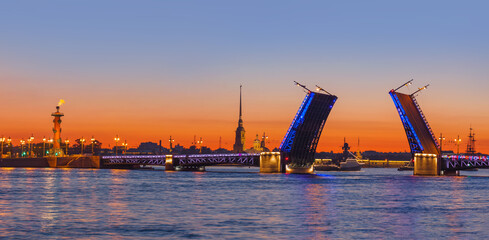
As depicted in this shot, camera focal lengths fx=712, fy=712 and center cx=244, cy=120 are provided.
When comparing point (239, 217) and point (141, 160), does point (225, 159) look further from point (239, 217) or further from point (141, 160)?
point (239, 217)

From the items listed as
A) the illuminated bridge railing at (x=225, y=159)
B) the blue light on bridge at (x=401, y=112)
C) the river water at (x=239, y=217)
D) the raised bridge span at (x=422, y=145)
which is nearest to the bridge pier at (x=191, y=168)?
the illuminated bridge railing at (x=225, y=159)

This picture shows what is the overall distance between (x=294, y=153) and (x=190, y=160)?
3022 cm

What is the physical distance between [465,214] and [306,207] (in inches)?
344

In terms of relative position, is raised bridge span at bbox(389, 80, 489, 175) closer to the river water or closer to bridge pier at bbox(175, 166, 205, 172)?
the river water

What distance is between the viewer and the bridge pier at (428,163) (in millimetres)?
100000

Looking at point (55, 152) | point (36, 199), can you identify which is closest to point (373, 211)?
point (36, 199)

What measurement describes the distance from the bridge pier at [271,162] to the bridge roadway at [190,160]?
3.69m

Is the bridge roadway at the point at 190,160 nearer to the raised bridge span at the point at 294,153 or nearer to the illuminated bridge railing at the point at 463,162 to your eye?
the raised bridge span at the point at 294,153

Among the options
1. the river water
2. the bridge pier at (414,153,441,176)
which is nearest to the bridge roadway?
the bridge pier at (414,153,441,176)

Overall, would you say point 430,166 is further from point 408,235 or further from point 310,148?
point 408,235

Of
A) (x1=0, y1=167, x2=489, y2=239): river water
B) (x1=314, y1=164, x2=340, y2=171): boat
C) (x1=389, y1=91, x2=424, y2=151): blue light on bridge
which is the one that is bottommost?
(x1=0, y1=167, x2=489, y2=239): river water

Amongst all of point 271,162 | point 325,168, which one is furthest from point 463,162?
point 325,168

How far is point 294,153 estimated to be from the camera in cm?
10275

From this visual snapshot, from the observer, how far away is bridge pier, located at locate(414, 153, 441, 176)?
10000 cm
